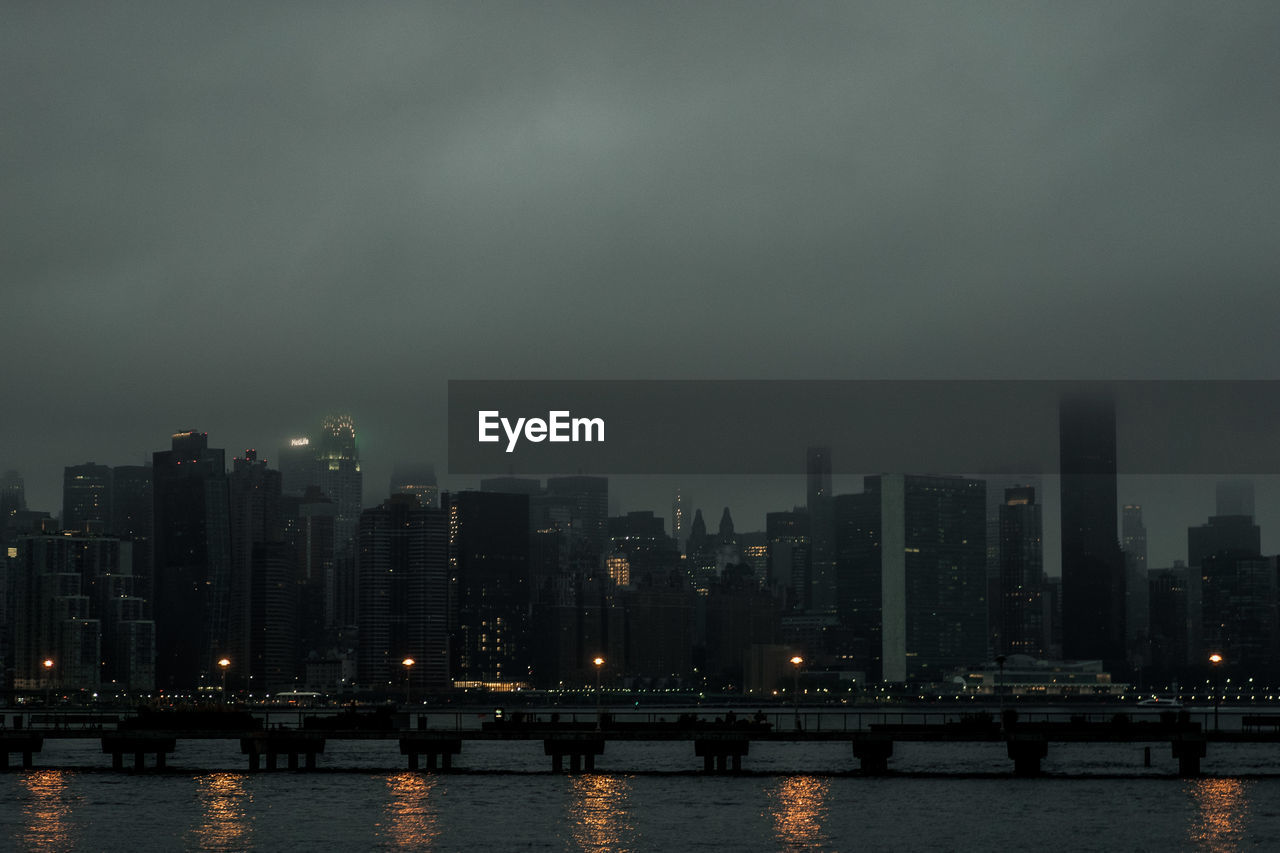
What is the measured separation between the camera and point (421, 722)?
438 ft

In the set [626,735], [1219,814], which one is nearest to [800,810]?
[626,735]

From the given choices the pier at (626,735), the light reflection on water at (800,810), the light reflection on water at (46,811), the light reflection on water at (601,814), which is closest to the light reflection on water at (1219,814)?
the pier at (626,735)

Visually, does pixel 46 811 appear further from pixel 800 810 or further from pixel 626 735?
pixel 800 810

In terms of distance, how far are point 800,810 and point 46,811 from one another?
143ft

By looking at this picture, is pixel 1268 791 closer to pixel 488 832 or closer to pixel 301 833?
pixel 488 832

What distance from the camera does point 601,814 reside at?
100812 millimetres

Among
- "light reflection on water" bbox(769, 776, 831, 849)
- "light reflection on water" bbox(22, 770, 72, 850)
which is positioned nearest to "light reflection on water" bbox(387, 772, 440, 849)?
"light reflection on water" bbox(22, 770, 72, 850)

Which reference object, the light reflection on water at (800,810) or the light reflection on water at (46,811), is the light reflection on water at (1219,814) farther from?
the light reflection on water at (46,811)

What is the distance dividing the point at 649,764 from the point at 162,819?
219 feet

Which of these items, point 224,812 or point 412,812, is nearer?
point 412,812

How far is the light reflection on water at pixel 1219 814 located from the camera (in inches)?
3536

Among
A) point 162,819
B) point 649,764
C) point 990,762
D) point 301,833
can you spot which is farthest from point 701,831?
point 990,762

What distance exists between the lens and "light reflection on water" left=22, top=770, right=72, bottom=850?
293ft

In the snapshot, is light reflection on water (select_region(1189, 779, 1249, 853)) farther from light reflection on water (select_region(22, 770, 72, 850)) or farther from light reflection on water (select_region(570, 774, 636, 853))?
light reflection on water (select_region(22, 770, 72, 850))
